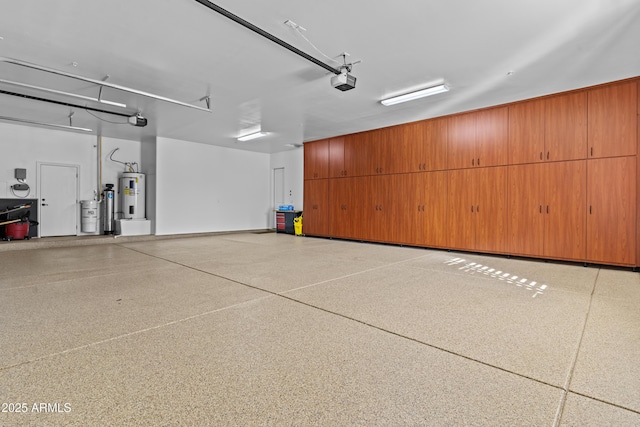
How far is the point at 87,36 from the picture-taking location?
12.5 feet

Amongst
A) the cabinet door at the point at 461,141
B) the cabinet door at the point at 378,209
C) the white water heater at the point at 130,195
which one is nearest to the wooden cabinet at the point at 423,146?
the cabinet door at the point at 461,141

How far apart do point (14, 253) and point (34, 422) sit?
24.3 feet

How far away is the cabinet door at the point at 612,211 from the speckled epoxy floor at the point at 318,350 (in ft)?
3.33

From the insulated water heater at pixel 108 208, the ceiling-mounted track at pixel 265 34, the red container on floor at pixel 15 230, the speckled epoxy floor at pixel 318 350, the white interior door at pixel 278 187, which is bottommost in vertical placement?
the speckled epoxy floor at pixel 318 350

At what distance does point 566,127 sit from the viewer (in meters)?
5.58

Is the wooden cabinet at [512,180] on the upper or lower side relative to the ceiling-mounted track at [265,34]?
lower

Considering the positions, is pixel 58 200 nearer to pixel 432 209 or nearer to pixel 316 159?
pixel 316 159

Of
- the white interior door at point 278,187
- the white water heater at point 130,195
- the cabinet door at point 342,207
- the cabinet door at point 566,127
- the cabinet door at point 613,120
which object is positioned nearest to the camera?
the cabinet door at point 613,120

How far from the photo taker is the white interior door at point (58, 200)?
8.48 m

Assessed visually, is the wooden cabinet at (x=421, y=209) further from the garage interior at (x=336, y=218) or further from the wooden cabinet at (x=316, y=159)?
the wooden cabinet at (x=316, y=159)

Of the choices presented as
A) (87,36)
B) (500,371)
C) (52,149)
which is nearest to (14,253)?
(52,149)

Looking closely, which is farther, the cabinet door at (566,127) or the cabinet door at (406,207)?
the cabinet door at (406,207)

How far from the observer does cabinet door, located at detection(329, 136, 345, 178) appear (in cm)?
926

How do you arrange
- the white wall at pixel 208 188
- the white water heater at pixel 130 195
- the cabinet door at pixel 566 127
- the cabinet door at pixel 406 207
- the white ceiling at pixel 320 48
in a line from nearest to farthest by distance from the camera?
the white ceiling at pixel 320 48 → the cabinet door at pixel 566 127 → the cabinet door at pixel 406 207 → the white water heater at pixel 130 195 → the white wall at pixel 208 188
